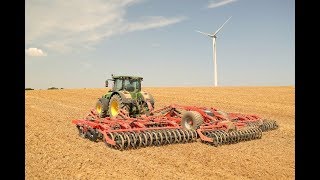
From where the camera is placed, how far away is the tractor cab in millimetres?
14898

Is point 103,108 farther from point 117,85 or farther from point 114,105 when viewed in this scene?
point 117,85

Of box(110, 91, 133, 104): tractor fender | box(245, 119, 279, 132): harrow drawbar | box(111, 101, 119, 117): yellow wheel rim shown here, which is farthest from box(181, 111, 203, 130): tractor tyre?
box(111, 101, 119, 117): yellow wheel rim

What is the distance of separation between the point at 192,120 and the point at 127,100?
10.7 ft

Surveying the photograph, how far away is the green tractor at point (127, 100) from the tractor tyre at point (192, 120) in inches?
83.1

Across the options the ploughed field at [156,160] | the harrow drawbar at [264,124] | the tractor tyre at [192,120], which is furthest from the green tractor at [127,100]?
the harrow drawbar at [264,124]

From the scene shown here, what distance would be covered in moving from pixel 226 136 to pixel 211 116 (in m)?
2.38

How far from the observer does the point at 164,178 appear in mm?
6980

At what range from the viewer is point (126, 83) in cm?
1496

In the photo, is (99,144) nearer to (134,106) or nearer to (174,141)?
(174,141)

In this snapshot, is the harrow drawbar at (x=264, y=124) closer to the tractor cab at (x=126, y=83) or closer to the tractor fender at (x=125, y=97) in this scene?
the tractor fender at (x=125, y=97)
